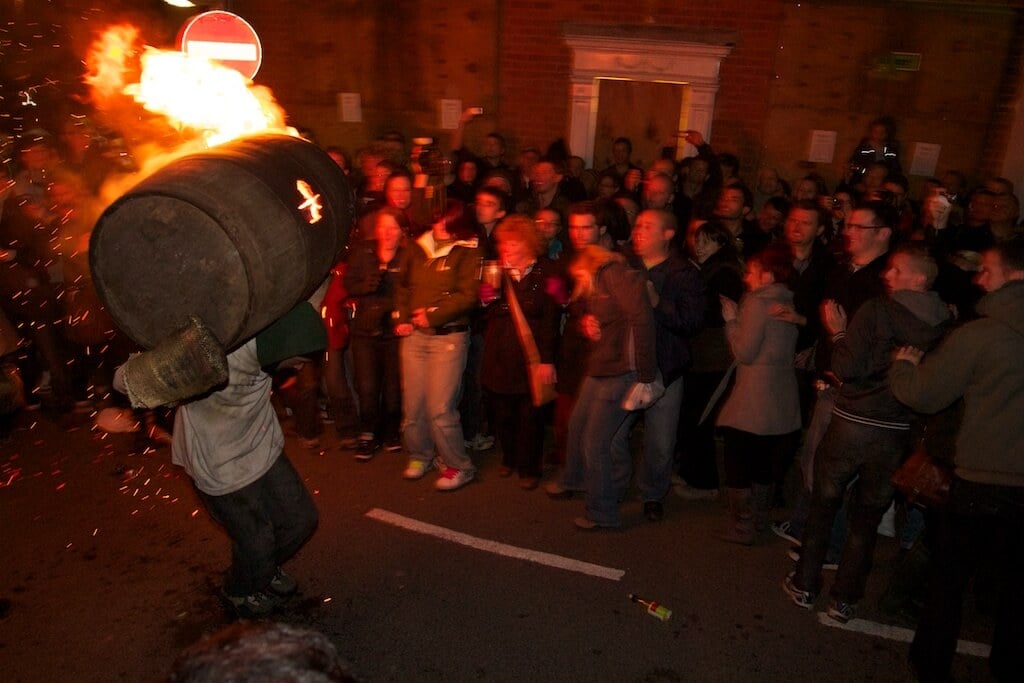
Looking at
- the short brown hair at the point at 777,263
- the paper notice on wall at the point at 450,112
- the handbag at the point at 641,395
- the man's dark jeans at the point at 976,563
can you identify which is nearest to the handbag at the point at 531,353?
the handbag at the point at 641,395

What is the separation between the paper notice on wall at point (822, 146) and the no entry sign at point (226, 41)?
7103 millimetres

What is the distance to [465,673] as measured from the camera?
3.93m

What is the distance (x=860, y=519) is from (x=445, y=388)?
2.82 metres

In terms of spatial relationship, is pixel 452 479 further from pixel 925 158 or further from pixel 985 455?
pixel 925 158

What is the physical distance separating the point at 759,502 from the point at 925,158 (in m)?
7.20

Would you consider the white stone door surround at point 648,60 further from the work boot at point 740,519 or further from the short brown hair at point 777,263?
the work boot at point 740,519

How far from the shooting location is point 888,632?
14.4ft

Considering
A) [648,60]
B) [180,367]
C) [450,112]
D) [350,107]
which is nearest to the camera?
[180,367]

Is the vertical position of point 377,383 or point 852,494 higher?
point 852,494

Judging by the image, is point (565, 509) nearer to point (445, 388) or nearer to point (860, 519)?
point (445, 388)

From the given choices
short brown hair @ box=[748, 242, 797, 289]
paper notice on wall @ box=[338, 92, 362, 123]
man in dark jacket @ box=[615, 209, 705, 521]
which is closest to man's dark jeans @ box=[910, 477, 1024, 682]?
short brown hair @ box=[748, 242, 797, 289]

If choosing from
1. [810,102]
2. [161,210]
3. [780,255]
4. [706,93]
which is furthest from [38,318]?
[810,102]

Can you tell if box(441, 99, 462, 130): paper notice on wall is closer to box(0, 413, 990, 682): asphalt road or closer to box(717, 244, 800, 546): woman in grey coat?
box(0, 413, 990, 682): asphalt road

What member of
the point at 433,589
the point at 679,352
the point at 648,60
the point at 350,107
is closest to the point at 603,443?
the point at 679,352
